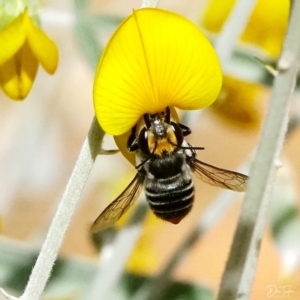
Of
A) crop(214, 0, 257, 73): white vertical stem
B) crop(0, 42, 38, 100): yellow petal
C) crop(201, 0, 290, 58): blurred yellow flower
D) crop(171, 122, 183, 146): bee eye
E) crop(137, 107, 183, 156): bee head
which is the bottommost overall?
crop(137, 107, 183, 156): bee head

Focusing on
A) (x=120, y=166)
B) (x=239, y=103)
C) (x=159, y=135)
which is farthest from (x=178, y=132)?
(x=120, y=166)

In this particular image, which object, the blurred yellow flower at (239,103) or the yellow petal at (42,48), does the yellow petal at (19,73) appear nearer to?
the yellow petal at (42,48)

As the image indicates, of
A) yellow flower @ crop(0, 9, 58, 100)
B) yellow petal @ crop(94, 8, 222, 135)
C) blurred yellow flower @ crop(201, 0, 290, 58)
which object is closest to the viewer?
yellow petal @ crop(94, 8, 222, 135)

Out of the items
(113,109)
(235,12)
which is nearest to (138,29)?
(113,109)

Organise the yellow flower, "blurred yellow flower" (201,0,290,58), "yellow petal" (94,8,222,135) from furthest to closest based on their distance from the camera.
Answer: "blurred yellow flower" (201,0,290,58), the yellow flower, "yellow petal" (94,8,222,135)

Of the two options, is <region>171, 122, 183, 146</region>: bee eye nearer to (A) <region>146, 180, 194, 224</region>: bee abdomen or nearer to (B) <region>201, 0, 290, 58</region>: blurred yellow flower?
(A) <region>146, 180, 194, 224</region>: bee abdomen

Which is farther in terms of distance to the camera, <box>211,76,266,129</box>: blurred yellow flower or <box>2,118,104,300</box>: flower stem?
<box>211,76,266,129</box>: blurred yellow flower

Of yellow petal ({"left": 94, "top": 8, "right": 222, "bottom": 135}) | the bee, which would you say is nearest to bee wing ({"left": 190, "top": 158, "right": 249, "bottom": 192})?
the bee
